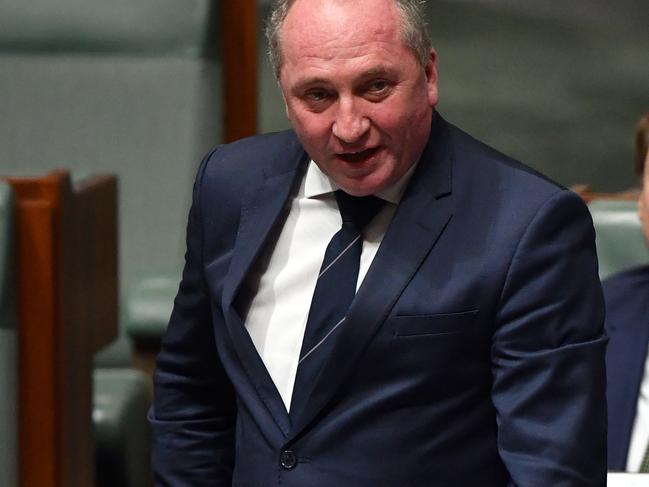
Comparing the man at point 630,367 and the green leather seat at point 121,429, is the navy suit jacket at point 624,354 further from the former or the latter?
the green leather seat at point 121,429

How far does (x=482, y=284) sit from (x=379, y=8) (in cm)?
14

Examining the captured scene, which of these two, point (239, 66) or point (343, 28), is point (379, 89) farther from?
point (239, 66)

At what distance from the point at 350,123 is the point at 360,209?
0.07 m

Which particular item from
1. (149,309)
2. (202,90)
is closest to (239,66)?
(202,90)

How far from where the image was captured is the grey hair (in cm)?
63

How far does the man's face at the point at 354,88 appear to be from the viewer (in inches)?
24.4

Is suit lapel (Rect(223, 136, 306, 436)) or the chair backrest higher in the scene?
suit lapel (Rect(223, 136, 306, 436))

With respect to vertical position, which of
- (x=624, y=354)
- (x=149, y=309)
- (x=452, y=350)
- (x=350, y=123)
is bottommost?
(x=149, y=309)

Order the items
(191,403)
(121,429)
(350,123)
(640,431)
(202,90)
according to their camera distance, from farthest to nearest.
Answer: (202,90) < (121,429) < (640,431) < (191,403) < (350,123)

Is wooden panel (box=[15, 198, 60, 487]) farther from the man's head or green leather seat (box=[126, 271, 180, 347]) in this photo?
the man's head

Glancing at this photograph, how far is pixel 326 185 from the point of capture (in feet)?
2.31

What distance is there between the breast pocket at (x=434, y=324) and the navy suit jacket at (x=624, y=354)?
0.33m

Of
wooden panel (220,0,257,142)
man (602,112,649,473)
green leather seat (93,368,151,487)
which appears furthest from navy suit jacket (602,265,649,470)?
wooden panel (220,0,257,142)

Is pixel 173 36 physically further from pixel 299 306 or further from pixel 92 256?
pixel 299 306
